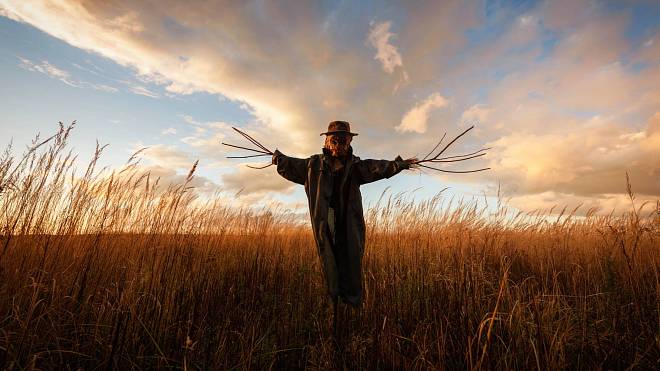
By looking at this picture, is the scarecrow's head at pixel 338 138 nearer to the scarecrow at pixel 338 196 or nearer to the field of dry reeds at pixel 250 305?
the scarecrow at pixel 338 196

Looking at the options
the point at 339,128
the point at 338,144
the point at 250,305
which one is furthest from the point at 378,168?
the point at 250,305

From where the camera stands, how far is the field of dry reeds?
2129 mm

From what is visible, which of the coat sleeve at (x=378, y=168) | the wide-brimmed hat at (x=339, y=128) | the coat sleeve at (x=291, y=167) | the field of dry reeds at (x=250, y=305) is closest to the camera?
the field of dry reeds at (x=250, y=305)

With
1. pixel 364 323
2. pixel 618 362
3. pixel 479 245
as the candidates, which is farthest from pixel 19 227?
pixel 479 245

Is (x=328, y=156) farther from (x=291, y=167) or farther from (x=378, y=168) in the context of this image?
(x=378, y=168)

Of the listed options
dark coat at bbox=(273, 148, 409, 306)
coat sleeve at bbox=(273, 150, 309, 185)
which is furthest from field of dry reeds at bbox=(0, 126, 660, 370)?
coat sleeve at bbox=(273, 150, 309, 185)

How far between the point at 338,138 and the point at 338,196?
591 mm

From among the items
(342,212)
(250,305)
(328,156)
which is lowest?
(250,305)

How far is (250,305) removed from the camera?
3336 mm

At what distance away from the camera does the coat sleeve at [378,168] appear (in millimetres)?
2965

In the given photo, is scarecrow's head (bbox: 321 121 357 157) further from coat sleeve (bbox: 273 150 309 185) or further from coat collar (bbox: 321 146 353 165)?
coat sleeve (bbox: 273 150 309 185)

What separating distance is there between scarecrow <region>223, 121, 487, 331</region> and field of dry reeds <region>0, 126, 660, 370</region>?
1.21 ft

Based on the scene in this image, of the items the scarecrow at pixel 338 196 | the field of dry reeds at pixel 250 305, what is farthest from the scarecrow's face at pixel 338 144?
the field of dry reeds at pixel 250 305

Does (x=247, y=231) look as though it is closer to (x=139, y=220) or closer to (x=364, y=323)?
(x=139, y=220)
